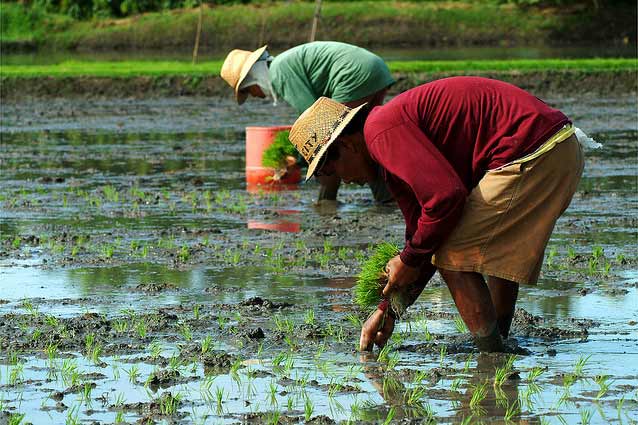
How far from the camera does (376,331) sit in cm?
562

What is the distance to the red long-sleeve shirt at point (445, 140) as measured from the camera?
4.87 metres

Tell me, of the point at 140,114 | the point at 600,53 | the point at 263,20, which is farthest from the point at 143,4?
the point at 140,114

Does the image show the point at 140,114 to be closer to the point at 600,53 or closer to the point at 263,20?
the point at 600,53

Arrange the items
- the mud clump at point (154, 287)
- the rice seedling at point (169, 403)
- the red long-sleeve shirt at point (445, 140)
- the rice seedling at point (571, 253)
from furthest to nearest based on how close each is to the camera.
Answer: the rice seedling at point (571, 253) → the mud clump at point (154, 287) → the red long-sleeve shirt at point (445, 140) → the rice seedling at point (169, 403)

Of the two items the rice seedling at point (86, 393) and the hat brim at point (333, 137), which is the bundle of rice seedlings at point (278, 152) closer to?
the hat brim at point (333, 137)

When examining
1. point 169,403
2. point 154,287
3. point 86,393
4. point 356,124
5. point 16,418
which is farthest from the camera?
point 154,287

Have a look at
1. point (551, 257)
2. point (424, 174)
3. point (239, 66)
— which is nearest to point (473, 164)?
point (424, 174)

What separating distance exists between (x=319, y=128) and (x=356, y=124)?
149mm

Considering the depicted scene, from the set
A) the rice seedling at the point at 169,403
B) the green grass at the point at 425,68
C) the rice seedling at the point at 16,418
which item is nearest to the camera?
the rice seedling at the point at 16,418

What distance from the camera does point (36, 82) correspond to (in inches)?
912

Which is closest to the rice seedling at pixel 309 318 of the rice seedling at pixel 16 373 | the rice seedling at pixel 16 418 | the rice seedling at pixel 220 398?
the rice seedling at pixel 220 398

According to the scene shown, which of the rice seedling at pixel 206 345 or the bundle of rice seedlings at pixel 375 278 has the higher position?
the bundle of rice seedlings at pixel 375 278

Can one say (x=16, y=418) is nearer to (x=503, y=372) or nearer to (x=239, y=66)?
(x=503, y=372)

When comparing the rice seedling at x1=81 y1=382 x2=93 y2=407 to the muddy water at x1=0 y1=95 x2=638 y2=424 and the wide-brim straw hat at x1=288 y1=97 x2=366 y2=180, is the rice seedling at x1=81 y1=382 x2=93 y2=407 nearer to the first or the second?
the muddy water at x1=0 y1=95 x2=638 y2=424
